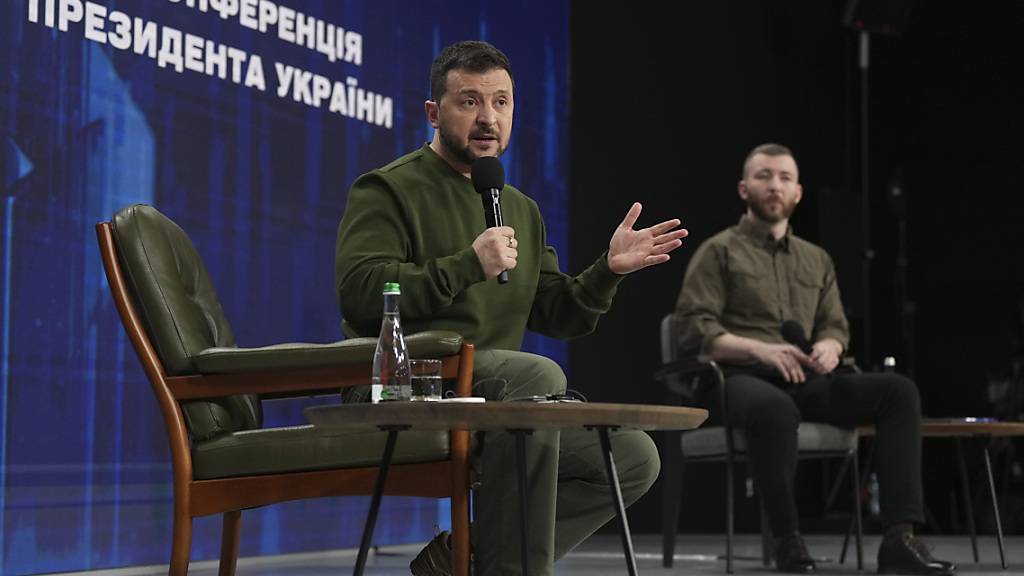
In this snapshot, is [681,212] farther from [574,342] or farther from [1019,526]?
[1019,526]

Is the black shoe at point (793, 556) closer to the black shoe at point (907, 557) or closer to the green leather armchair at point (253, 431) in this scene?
the black shoe at point (907, 557)

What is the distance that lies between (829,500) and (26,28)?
4626mm

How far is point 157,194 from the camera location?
13.4 feet

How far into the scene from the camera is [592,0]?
260 inches

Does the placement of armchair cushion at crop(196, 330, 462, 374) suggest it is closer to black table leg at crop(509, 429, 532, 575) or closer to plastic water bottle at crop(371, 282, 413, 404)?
plastic water bottle at crop(371, 282, 413, 404)

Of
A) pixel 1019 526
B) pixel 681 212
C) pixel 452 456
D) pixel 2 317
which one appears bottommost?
pixel 1019 526

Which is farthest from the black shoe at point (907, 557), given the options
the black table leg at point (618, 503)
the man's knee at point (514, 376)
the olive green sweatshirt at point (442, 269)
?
the black table leg at point (618, 503)

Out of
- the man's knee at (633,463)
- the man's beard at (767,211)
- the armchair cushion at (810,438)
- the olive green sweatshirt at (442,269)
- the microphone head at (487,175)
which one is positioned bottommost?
the armchair cushion at (810,438)

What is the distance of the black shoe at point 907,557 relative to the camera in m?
3.94

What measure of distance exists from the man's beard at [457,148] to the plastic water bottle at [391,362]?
67 cm

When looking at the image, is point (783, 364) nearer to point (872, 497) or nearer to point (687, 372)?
point (687, 372)

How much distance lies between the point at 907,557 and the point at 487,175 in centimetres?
196

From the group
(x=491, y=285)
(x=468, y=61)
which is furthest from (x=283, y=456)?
(x=468, y=61)

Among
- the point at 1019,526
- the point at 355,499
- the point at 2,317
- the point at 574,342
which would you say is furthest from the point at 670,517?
the point at 1019,526
